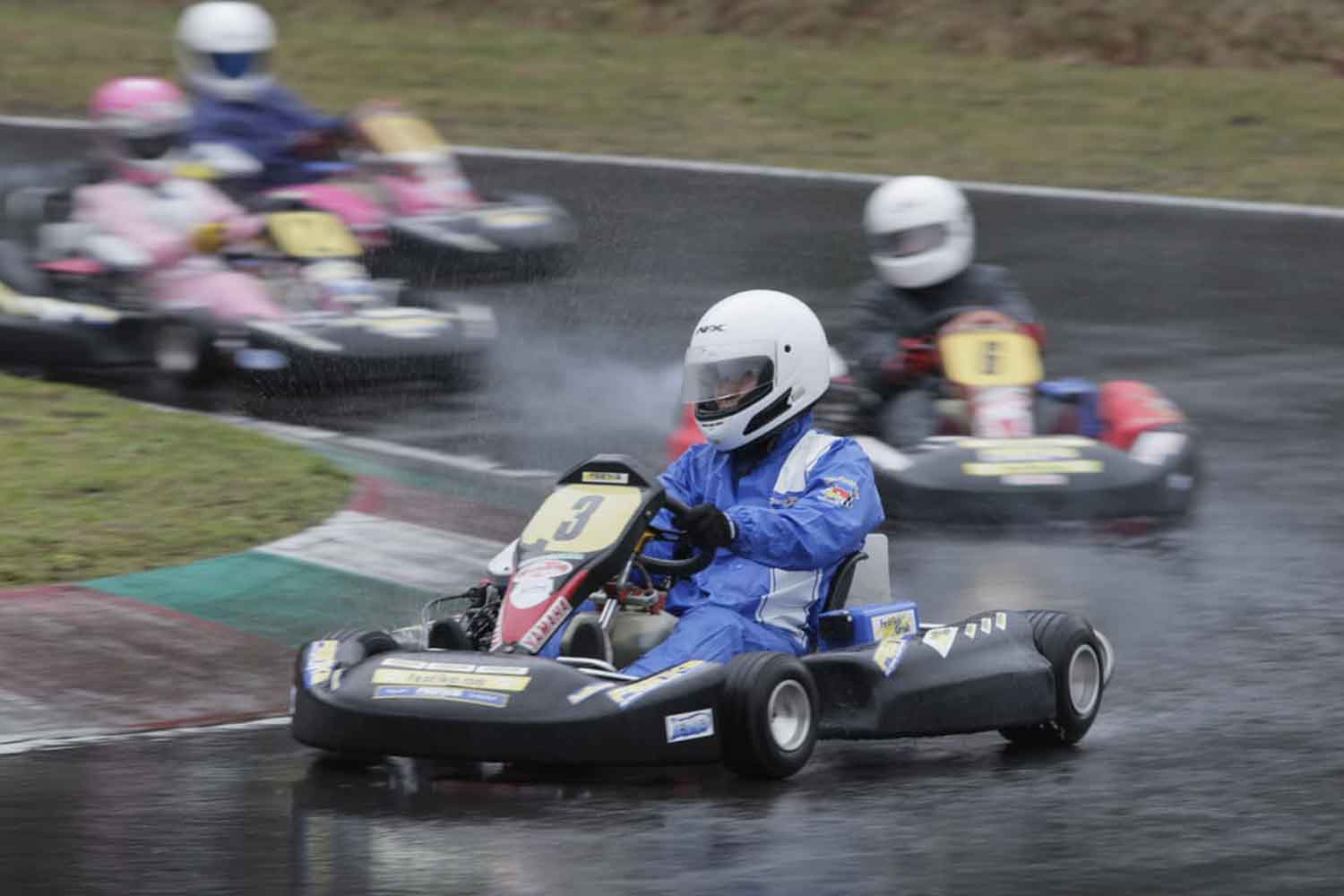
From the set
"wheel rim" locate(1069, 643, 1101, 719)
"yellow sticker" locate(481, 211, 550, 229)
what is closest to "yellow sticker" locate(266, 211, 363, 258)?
"yellow sticker" locate(481, 211, 550, 229)

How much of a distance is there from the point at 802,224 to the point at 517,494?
6.71m

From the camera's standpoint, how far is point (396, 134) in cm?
1617

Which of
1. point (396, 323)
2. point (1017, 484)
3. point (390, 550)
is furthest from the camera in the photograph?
point (396, 323)

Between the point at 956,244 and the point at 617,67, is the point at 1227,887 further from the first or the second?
the point at 617,67

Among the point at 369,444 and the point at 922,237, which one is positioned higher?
the point at 922,237

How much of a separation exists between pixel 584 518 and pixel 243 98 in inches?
398

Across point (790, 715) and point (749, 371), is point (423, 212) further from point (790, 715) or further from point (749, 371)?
point (790, 715)

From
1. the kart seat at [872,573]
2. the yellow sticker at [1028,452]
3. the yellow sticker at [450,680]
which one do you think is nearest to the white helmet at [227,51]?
the yellow sticker at [1028,452]

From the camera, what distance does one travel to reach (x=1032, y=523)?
10461mm

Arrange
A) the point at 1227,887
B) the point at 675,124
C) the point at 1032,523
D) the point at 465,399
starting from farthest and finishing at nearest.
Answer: the point at 675,124 → the point at 465,399 → the point at 1032,523 → the point at 1227,887

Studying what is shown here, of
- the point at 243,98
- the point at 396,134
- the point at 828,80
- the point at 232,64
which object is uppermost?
the point at 828,80

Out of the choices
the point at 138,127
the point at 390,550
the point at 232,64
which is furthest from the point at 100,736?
the point at 232,64

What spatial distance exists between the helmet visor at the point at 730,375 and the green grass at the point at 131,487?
9.20 feet

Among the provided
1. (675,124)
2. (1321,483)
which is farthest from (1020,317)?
(675,124)
